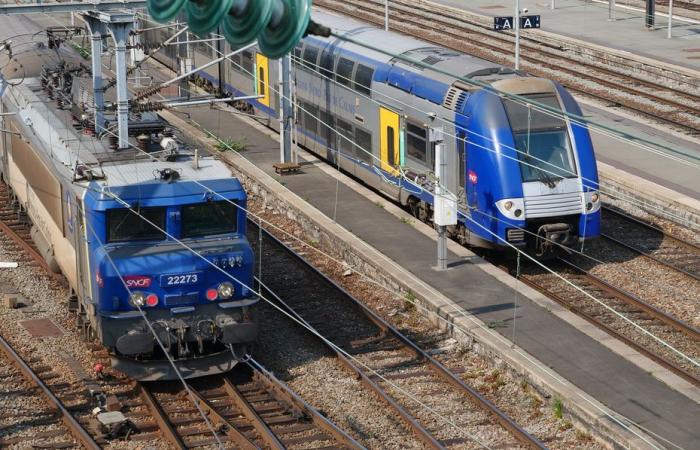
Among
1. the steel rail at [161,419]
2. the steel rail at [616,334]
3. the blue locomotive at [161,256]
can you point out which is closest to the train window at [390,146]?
the steel rail at [616,334]

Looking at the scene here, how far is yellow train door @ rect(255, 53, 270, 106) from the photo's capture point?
30578 millimetres

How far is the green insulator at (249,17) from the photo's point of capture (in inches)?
450

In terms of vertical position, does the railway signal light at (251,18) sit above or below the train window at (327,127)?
above

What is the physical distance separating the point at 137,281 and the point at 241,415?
2.16 metres

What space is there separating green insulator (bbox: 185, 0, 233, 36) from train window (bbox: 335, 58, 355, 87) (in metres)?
13.8

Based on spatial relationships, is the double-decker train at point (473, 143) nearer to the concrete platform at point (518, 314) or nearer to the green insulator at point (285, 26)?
the concrete platform at point (518, 314)

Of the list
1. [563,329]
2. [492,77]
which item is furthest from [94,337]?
[492,77]

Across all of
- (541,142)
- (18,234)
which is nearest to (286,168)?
(18,234)

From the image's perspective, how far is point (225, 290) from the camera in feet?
51.9

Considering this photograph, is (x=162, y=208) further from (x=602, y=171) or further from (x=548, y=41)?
(x=548, y=41)

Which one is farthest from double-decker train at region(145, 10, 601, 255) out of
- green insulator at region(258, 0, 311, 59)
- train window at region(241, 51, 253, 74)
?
green insulator at region(258, 0, 311, 59)

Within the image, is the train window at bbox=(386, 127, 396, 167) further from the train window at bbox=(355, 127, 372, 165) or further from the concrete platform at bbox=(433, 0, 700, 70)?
the concrete platform at bbox=(433, 0, 700, 70)

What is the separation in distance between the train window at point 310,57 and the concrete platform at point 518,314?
90.8 inches

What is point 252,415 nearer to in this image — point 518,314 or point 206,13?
point 518,314
